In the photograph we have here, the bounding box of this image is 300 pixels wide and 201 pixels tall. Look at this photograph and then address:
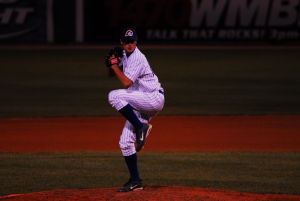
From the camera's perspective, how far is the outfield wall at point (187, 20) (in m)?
34.8

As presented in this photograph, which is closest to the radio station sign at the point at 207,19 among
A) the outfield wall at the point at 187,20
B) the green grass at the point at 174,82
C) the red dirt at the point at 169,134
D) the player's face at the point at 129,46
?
the outfield wall at the point at 187,20

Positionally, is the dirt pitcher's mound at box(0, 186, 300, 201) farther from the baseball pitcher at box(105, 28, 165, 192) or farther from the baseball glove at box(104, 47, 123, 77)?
the baseball glove at box(104, 47, 123, 77)

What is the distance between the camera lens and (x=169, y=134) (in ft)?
41.9

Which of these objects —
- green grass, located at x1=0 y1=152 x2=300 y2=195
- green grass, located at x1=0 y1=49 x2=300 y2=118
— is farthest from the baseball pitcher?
green grass, located at x1=0 y1=49 x2=300 y2=118

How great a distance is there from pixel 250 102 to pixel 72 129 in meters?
5.47

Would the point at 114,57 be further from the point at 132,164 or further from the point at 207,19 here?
the point at 207,19

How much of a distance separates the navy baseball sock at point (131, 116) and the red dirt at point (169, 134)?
13.6 ft

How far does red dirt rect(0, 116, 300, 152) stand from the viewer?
11.6 meters

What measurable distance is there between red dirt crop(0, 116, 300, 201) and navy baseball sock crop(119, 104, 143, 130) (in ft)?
13.6

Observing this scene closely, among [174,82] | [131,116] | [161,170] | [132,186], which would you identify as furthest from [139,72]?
[174,82]

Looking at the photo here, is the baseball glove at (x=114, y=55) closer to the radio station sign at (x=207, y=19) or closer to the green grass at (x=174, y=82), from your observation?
the green grass at (x=174, y=82)

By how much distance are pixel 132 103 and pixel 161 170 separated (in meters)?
2.66

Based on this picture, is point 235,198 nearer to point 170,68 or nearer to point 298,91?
point 298,91

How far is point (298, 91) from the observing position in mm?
19234
